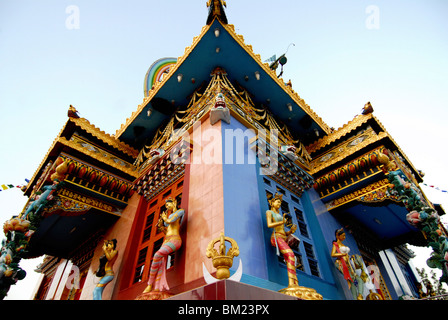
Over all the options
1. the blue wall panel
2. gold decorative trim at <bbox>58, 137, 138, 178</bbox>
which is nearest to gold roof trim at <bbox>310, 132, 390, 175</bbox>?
the blue wall panel

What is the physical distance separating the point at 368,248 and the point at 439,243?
5.30 m

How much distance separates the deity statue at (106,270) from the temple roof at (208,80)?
596 cm

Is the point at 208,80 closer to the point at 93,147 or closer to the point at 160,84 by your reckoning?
the point at 160,84

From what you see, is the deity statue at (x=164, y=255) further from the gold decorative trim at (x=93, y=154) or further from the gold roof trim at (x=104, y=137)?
the gold roof trim at (x=104, y=137)

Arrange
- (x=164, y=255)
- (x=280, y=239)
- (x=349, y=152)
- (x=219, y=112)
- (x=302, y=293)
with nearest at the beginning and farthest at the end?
1. (x=302, y=293)
2. (x=164, y=255)
3. (x=280, y=239)
4. (x=219, y=112)
5. (x=349, y=152)

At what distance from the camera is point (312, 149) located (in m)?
11.7

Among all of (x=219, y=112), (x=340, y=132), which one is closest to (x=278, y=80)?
(x=340, y=132)

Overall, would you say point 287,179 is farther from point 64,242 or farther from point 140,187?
point 64,242

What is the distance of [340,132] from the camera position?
426 inches

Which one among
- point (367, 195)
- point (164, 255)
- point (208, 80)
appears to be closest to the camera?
point (164, 255)

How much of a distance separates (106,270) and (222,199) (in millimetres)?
4171

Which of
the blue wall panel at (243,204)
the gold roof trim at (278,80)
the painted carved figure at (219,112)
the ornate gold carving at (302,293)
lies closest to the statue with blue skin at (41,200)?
the painted carved figure at (219,112)

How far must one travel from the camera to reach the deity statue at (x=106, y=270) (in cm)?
663
